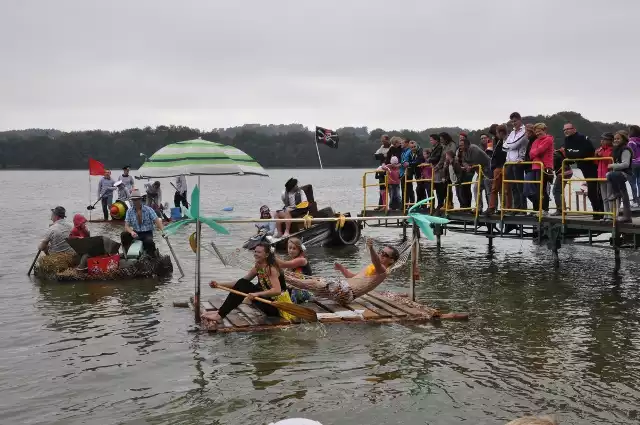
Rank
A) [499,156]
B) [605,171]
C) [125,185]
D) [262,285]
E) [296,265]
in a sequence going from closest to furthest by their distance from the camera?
[262,285] → [296,265] → [605,171] → [499,156] → [125,185]

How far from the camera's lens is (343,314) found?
11133mm

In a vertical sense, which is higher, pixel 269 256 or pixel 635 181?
pixel 635 181

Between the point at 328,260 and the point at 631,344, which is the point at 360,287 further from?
the point at 328,260

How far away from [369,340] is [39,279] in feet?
30.2

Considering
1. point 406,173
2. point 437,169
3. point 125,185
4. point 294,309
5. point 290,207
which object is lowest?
point 294,309

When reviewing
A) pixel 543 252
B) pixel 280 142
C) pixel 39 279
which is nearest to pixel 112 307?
pixel 39 279

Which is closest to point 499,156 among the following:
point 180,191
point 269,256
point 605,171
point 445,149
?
point 445,149

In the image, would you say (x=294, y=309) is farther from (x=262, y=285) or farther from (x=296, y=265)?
(x=296, y=265)

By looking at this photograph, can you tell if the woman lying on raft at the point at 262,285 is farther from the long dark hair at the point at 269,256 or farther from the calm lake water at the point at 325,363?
the calm lake water at the point at 325,363

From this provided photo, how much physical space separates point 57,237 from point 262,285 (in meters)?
7.42

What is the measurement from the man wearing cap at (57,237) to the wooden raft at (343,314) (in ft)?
18.3

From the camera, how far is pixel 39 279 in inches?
637

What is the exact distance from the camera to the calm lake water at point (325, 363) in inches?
303

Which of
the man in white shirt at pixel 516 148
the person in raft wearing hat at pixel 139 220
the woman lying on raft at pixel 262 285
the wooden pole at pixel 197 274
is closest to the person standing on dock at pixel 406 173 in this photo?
the man in white shirt at pixel 516 148
